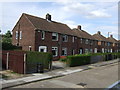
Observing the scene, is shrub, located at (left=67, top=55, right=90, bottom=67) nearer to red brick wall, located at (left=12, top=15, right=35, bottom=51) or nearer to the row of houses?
the row of houses

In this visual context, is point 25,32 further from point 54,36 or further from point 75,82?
point 75,82

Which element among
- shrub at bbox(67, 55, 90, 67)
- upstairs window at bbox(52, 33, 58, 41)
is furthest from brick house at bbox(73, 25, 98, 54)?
shrub at bbox(67, 55, 90, 67)

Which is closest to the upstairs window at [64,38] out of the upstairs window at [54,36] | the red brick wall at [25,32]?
the upstairs window at [54,36]

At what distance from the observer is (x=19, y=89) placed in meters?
8.52

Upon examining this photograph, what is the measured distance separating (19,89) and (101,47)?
41726mm

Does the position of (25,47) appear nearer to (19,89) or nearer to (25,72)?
(25,72)

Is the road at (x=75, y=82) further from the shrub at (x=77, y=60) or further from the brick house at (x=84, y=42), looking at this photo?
the brick house at (x=84, y=42)

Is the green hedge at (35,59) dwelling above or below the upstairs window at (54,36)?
below

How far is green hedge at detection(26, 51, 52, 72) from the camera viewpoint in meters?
13.1

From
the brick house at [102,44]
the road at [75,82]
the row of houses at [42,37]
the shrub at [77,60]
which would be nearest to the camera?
the road at [75,82]

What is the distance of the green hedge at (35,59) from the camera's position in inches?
516

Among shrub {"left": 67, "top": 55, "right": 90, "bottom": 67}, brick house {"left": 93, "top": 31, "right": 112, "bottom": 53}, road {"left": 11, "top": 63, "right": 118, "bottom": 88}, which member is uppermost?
brick house {"left": 93, "top": 31, "right": 112, "bottom": 53}

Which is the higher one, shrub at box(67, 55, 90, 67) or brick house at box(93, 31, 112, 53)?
brick house at box(93, 31, 112, 53)

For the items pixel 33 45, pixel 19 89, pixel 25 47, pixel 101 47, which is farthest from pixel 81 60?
pixel 101 47
